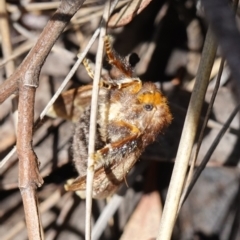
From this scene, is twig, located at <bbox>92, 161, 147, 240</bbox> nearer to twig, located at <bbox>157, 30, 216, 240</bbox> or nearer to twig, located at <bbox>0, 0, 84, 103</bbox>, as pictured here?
twig, located at <bbox>157, 30, 216, 240</bbox>

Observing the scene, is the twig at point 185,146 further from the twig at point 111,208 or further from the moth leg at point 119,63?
the twig at point 111,208

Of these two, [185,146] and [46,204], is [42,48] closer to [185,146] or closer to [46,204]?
[185,146]

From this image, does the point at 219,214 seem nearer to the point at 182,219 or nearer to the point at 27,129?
the point at 182,219

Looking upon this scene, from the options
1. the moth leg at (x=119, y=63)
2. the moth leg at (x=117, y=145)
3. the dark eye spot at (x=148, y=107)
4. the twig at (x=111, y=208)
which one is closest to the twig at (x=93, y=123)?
the moth leg at (x=117, y=145)

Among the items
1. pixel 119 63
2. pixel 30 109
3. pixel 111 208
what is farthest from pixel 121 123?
pixel 111 208

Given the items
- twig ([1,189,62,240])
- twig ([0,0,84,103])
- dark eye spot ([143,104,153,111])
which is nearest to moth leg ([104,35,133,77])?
dark eye spot ([143,104,153,111])

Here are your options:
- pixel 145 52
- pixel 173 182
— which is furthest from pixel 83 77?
pixel 173 182
